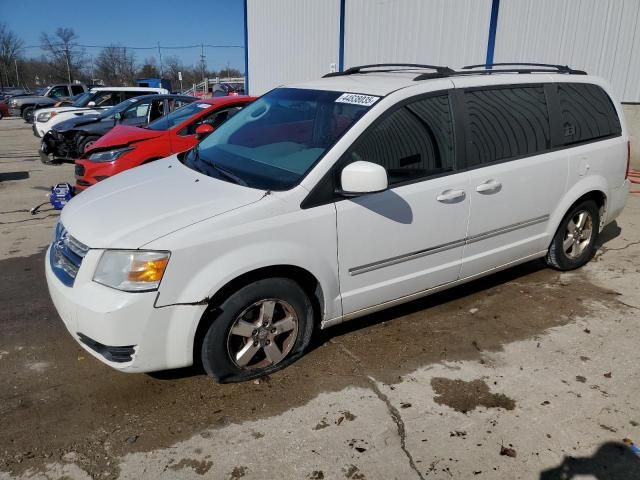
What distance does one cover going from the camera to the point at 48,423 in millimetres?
2818

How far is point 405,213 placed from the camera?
3.36 m

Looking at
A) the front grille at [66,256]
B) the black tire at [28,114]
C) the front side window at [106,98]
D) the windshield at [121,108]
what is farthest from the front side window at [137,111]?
the black tire at [28,114]

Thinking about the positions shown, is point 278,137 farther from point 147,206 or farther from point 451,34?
point 451,34

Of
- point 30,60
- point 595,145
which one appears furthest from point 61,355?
point 30,60

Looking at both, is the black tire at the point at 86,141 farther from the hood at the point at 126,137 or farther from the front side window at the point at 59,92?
the front side window at the point at 59,92

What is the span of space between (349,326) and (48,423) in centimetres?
206

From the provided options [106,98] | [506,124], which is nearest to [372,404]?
[506,124]

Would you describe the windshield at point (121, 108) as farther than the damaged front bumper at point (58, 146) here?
No

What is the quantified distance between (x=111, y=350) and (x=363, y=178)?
65.1 inches

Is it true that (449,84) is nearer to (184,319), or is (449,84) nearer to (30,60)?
(184,319)

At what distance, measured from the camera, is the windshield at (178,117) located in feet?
24.5

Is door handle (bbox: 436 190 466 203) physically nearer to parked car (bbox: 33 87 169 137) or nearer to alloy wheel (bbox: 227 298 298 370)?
alloy wheel (bbox: 227 298 298 370)

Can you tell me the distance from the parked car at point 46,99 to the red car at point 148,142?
67.6 ft

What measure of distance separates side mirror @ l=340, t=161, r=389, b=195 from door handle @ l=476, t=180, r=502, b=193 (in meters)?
1.02
